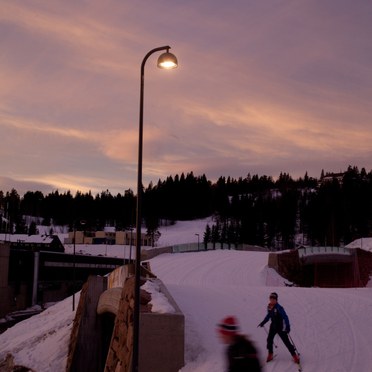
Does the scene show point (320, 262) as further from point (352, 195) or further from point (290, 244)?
point (290, 244)

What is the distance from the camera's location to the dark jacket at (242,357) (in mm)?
8312

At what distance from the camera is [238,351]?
8367 millimetres

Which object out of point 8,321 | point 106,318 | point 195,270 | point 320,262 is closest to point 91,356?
point 106,318

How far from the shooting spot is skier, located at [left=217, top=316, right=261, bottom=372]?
831cm

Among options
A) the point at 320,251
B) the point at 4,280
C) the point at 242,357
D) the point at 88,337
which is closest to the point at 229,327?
the point at 242,357

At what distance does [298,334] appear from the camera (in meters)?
16.4

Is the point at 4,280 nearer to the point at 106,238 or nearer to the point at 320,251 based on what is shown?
the point at 320,251

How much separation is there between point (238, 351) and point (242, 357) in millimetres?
117

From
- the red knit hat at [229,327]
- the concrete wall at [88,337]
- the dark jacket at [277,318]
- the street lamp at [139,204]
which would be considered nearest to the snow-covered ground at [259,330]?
the dark jacket at [277,318]

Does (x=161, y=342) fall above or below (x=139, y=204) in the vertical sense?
below

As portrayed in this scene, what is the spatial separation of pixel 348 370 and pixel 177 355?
4482mm

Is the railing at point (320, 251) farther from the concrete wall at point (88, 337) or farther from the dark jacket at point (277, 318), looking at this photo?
the dark jacket at point (277, 318)

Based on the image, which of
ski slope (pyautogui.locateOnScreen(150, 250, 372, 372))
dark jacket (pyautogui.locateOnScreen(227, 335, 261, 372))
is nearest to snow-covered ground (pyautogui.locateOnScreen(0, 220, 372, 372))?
ski slope (pyautogui.locateOnScreen(150, 250, 372, 372))

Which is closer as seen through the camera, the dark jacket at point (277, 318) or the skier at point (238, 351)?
the skier at point (238, 351)
